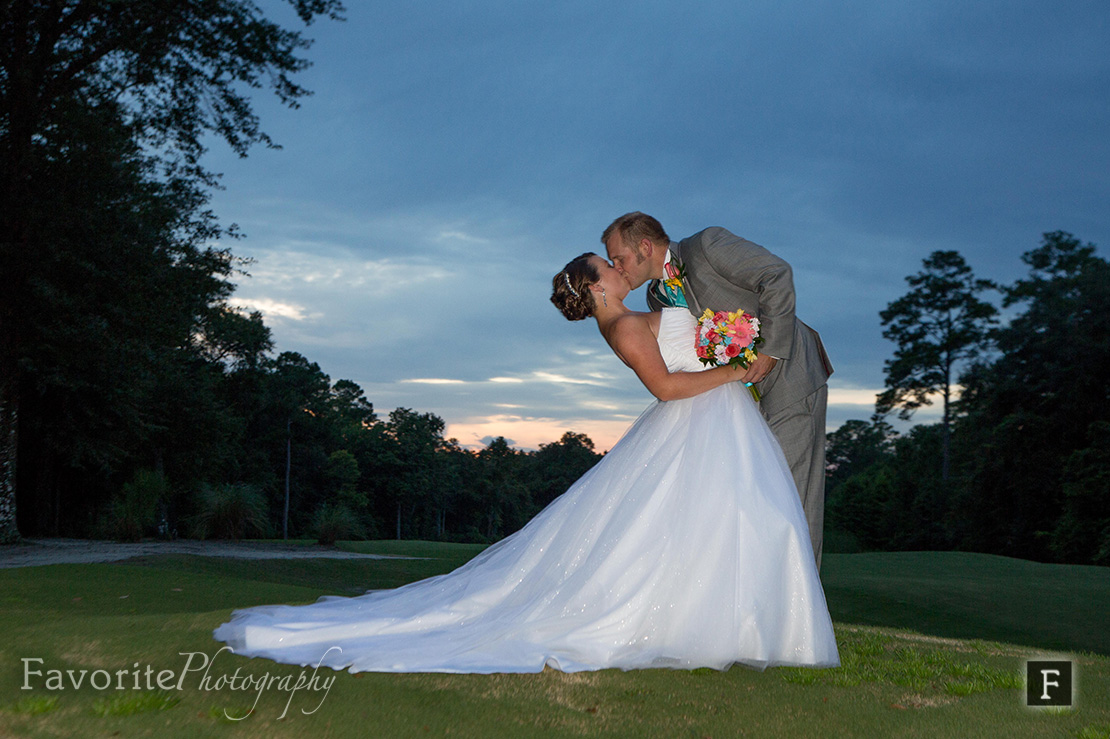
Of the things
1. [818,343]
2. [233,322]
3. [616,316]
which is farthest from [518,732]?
[233,322]

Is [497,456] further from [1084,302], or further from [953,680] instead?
[953,680]

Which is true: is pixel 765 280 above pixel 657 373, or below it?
above

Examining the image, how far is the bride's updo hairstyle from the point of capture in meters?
4.93

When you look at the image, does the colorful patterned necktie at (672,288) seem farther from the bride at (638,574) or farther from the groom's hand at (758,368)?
the groom's hand at (758,368)

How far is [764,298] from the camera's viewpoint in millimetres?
4762

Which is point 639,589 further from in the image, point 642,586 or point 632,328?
point 632,328

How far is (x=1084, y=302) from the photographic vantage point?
31469 millimetres

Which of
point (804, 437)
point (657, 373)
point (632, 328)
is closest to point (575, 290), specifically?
point (632, 328)

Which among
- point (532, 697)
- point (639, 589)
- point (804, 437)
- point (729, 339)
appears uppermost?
point (729, 339)

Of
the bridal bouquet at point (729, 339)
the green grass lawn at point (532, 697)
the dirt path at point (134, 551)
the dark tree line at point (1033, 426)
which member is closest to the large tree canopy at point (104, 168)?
the dirt path at point (134, 551)

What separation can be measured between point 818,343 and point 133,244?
46.5ft

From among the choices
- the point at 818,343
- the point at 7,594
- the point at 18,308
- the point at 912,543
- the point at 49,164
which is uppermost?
the point at 49,164

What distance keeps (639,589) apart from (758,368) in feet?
4.89

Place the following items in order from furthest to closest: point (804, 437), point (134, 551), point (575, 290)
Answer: point (134, 551) → point (804, 437) → point (575, 290)
